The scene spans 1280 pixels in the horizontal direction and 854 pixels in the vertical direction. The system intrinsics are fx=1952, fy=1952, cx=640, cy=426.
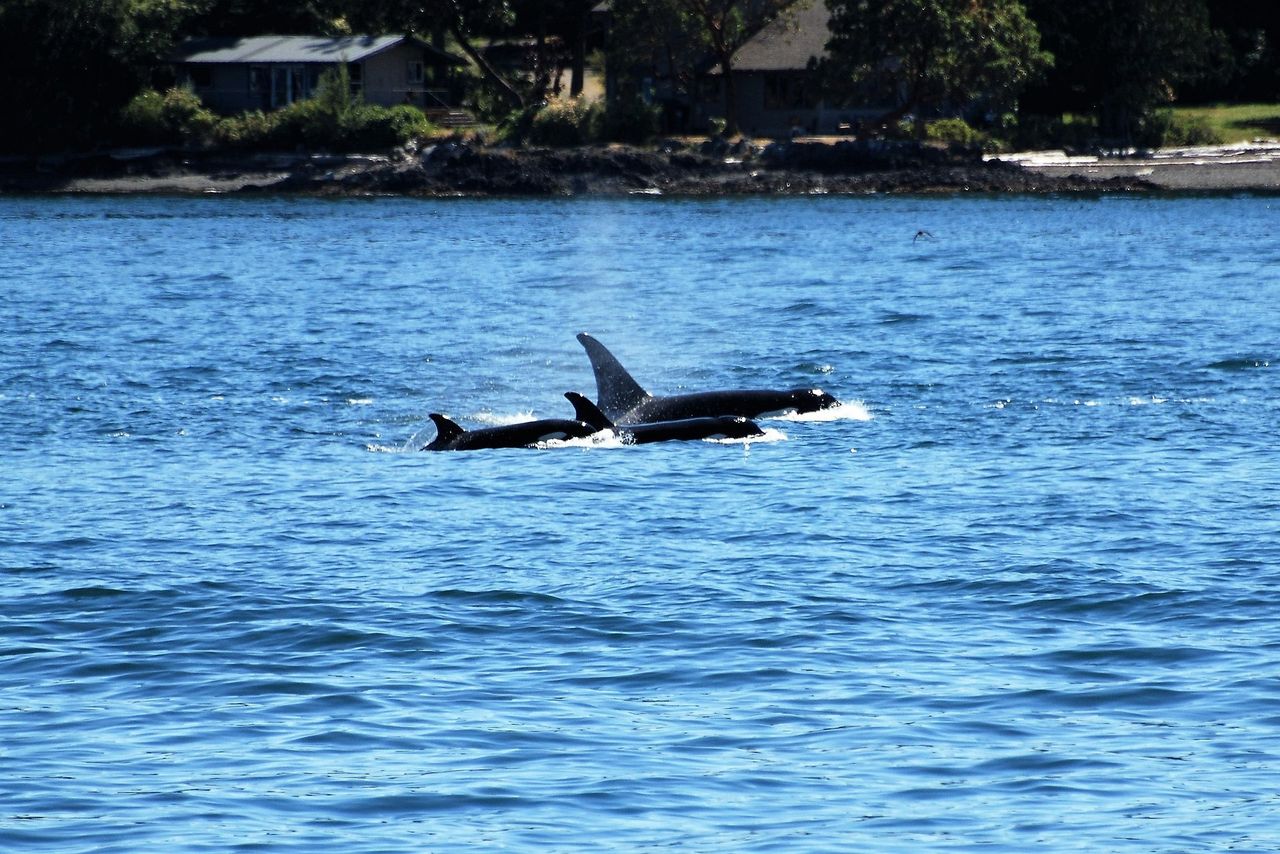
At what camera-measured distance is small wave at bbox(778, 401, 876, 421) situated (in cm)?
2820

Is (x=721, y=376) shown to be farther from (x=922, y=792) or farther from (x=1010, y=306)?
(x=922, y=792)

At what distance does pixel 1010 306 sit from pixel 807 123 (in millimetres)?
69249

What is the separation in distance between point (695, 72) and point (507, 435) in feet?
294

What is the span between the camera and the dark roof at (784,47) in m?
114

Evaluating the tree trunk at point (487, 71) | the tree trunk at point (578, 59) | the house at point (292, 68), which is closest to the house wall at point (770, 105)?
the tree trunk at point (578, 59)

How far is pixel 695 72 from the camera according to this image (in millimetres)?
113125

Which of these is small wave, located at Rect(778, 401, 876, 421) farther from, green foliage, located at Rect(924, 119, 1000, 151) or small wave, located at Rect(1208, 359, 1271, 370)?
green foliage, located at Rect(924, 119, 1000, 151)

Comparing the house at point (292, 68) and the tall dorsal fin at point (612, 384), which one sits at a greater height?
the house at point (292, 68)

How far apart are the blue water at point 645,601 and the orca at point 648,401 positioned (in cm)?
97

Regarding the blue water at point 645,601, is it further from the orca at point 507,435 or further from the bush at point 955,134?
the bush at point 955,134

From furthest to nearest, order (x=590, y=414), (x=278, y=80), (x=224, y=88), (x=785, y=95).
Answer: (x=224, y=88) < (x=278, y=80) < (x=785, y=95) < (x=590, y=414)

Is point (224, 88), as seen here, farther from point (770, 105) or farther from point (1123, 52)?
point (1123, 52)

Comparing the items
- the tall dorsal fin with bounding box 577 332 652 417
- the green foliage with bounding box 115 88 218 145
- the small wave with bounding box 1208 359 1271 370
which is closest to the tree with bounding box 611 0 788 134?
the green foliage with bounding box 115 88 218 145

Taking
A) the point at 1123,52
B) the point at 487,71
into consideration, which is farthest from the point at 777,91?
the point at 1123,52
